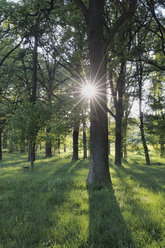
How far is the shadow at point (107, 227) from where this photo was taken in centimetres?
268

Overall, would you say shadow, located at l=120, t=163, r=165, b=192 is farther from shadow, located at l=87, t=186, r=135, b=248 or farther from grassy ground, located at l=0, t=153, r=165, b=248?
shadow, located at l=87, t=186, r=135, b=248

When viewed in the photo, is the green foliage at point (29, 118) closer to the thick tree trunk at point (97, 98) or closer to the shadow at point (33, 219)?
the thick tree trunk at point (97, 98)

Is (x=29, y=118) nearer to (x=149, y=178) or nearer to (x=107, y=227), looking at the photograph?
(x=149, y=178)

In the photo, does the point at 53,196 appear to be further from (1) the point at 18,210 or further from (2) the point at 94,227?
(2) the point at 94,227

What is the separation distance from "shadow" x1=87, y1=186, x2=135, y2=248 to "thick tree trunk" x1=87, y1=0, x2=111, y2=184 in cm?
229

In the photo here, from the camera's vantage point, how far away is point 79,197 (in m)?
4.73

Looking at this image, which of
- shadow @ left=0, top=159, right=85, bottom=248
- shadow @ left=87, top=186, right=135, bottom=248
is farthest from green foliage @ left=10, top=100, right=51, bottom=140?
shadow @ left=87, top=186, right=135, bottom=248

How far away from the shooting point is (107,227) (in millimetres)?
3162

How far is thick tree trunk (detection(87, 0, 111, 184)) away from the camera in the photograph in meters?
6.63

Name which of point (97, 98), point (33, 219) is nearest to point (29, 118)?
point (97, 98)

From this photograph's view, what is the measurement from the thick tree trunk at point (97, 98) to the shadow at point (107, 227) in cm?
229

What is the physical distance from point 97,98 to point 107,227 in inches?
201

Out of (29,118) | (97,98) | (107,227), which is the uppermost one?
(97,98)

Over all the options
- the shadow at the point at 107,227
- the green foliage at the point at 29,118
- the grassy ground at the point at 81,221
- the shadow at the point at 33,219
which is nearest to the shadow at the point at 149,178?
the grassy ground at the point at 81,221
